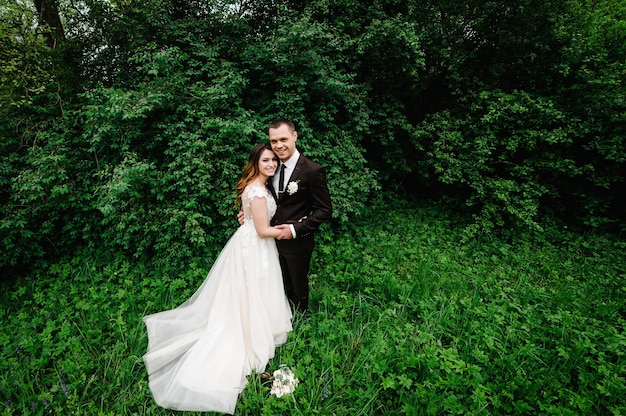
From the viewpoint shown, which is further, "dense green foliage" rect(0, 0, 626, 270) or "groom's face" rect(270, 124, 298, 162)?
"dense green foliage" rect(0, 0, 626, 270)

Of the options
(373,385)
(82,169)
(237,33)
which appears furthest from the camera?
(237,33)

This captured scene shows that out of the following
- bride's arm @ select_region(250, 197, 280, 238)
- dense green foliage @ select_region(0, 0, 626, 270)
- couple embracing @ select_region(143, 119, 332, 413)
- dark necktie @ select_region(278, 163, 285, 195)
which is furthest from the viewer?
dense green foliage @ select_region(0, 0, 626, 270)

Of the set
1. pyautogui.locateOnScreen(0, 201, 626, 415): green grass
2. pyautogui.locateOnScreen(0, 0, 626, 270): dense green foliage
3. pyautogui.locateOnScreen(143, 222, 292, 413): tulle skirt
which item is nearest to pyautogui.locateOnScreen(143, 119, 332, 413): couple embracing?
pyautogui.locateOnScreen(143, 222, 292, 413): tulle skirt

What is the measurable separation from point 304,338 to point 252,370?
70cm

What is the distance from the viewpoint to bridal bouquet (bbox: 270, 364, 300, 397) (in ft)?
8.45

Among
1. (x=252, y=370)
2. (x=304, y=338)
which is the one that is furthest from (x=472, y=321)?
(x=252, y=370)

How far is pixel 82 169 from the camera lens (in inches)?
169

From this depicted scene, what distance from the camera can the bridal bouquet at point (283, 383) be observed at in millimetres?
2574

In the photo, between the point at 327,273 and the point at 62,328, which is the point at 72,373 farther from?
the point at 327,273

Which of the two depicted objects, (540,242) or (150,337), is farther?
(540,242)

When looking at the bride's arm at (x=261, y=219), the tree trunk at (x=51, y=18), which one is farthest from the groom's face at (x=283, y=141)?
the tree trunk at (x=51, y=18)

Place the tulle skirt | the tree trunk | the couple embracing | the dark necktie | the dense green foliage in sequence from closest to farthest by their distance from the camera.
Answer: the tulle skirt, the couple embracing, the dark necktie, the dense green foliage, the tree trunk

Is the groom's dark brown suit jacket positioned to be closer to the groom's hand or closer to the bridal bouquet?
the groom's hand

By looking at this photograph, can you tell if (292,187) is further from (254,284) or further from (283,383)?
(283,383)
